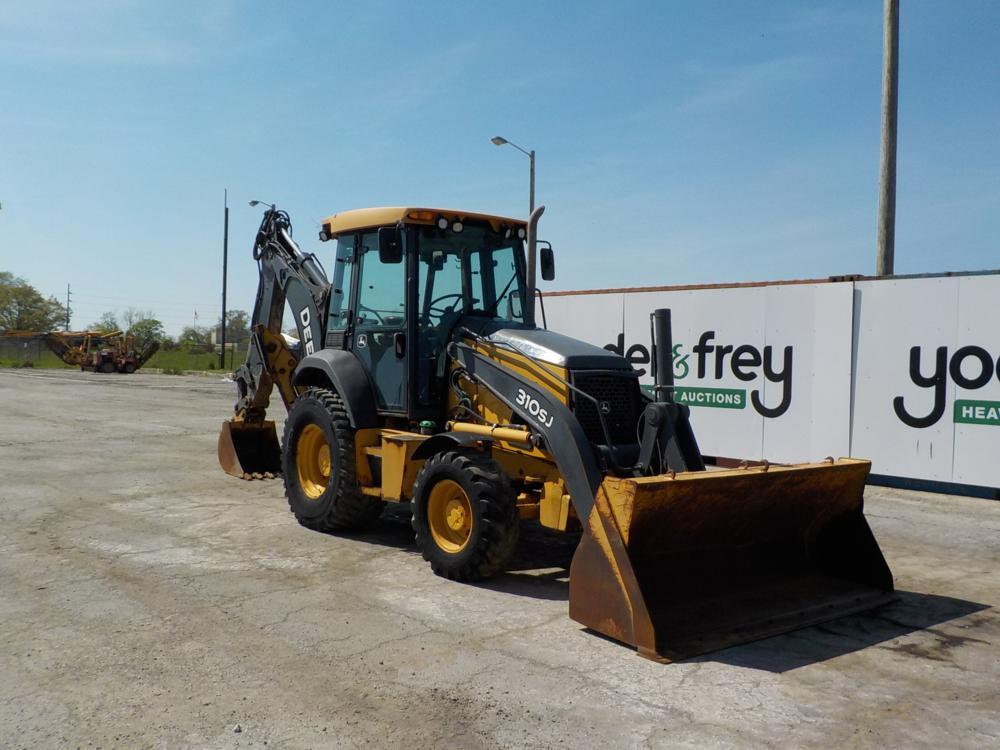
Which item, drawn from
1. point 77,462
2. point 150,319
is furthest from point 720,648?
point 150,319

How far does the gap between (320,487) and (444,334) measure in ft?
6.76

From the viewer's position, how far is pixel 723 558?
5660mm

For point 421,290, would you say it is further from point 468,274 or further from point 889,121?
point 889,121

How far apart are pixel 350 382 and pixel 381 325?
57 centimetres

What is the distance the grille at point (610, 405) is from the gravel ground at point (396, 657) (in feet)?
3.76

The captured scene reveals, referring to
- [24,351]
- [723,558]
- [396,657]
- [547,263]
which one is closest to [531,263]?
[547,263]

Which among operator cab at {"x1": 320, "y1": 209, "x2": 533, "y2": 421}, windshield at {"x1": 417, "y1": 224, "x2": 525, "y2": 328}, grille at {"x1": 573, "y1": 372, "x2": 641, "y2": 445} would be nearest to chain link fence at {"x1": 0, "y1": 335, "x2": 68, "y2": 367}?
operator cab at {"x1": 320, "y1": 209, "x2": 533, "y2": 421}

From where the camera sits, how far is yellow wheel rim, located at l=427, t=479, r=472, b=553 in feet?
20.3

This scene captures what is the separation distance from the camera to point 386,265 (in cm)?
754

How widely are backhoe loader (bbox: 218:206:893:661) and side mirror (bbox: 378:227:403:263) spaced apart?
0.06ft

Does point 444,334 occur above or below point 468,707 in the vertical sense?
above

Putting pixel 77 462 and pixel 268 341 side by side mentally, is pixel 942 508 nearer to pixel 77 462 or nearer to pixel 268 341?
pixel 268 341

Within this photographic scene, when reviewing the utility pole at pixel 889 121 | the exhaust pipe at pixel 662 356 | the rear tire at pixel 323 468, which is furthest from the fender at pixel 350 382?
the utility pole at pixel 889 121

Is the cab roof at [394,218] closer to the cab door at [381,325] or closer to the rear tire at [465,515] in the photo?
the cab door at [381,325]
